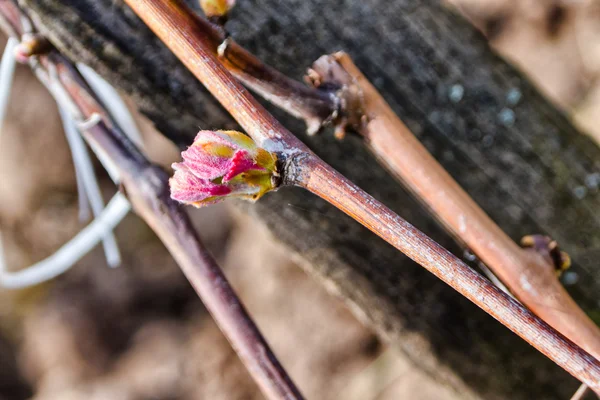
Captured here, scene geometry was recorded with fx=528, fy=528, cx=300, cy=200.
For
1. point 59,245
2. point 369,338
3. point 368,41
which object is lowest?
point 369,338

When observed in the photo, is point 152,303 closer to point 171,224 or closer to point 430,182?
point 171,224

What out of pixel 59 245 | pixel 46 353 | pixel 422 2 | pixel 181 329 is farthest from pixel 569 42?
pixel 46 353

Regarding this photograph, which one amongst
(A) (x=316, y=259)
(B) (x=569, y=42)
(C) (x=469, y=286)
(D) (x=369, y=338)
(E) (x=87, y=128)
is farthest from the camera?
(B) (x=569, y=42)

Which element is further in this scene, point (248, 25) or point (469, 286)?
point (248, 25)

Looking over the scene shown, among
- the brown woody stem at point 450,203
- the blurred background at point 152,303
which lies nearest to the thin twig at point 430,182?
the brown woody stem at point 450,203

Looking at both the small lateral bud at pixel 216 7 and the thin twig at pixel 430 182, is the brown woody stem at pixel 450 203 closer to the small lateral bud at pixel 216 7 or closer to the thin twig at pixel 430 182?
the thin twig at pixel 430 182

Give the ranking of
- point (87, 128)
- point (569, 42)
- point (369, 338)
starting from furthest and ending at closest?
point (569, 42), point (369, 338), point (87, 128)

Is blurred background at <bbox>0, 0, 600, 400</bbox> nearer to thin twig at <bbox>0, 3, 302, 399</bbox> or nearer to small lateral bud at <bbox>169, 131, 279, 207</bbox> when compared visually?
thin twig at <bbox>0, 3, 302, 399</bbox>

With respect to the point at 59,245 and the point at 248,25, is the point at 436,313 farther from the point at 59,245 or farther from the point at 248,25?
the point at 59,245
